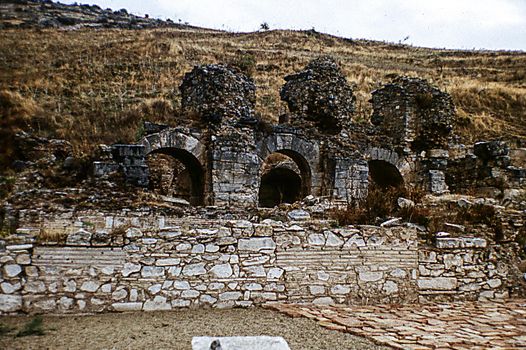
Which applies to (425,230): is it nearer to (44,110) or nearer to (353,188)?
(353,188)

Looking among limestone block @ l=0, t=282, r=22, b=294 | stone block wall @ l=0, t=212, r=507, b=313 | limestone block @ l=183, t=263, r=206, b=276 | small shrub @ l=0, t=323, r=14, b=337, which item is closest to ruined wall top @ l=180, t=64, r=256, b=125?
stone block wall @ l=0, t=212, r=507, b=313

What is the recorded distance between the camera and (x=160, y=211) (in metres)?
11.3

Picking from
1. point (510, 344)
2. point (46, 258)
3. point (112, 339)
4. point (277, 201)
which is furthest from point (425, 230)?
point (277, 201)

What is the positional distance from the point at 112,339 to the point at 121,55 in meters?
36.6

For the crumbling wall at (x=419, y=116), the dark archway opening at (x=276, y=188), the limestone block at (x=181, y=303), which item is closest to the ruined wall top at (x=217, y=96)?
the dark archway opening at (x=276, y=188)

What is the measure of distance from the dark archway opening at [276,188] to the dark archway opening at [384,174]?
10.8ft

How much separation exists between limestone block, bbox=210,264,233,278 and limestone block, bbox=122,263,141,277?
2.94 ft

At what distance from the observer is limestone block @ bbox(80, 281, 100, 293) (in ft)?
Answer: 17.3

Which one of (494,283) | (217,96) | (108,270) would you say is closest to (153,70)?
(217,96)

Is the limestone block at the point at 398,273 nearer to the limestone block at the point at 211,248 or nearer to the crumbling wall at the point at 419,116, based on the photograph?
the limestone block at the point at 211,248

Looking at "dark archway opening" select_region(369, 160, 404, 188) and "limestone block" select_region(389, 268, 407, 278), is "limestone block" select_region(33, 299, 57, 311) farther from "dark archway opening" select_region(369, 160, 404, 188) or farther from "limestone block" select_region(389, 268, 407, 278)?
"dark archway opening" select_region(369, 160, 404, 188)

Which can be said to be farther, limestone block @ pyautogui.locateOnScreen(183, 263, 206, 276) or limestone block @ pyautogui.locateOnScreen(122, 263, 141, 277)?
limestone block @ pyautogui.locateOnScreen(183, 263, 206, 276)

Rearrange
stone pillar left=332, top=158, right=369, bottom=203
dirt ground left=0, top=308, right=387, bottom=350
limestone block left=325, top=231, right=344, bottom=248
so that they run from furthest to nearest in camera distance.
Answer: stone pillar left=332, top=158, right=369, bottom=203 < limestone block left=325, top=231, right=344, bottom=248 < dirt ground left=0, top=308, right=387, bottom=350

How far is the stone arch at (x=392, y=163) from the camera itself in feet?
56.5
